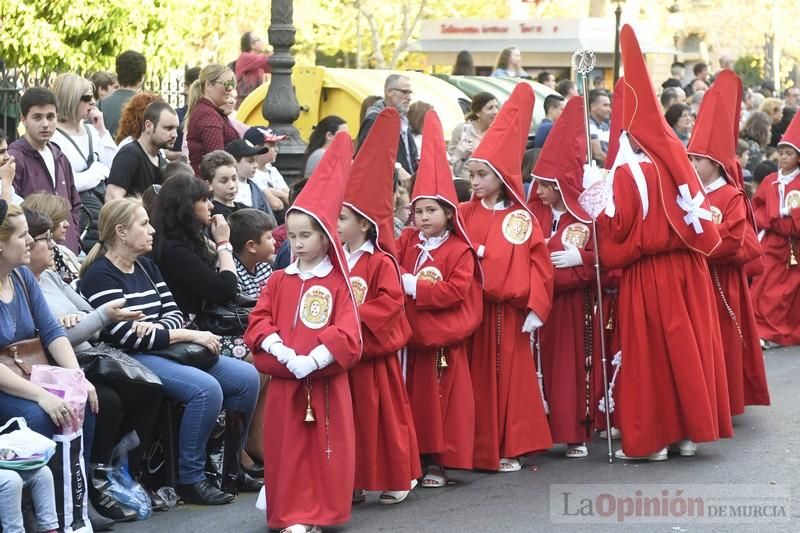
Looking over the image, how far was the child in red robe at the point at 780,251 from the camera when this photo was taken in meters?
12.7

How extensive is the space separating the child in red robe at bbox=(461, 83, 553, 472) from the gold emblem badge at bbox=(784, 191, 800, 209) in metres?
4.77

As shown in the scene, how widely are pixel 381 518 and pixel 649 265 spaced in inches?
93.6

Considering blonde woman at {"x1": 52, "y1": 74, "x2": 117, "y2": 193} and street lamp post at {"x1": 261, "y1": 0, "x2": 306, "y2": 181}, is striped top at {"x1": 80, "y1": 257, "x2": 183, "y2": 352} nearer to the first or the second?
blonde woman at {"x1": 52, "y1": 74, "x2": 117, "y2": 193}

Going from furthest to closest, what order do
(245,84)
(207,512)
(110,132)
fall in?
(245,84) < (110,132) < (207,512)

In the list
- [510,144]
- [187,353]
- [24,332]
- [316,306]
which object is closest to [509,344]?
[510,144]

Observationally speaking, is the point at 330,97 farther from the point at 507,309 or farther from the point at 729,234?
the point at 507,309

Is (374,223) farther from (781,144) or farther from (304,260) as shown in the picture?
(781,144)

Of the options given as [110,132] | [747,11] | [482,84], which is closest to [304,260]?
[110,132]

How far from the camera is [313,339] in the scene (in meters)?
7.19

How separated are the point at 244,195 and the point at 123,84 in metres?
2.67

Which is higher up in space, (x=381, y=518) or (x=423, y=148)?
(x=423, y=148)

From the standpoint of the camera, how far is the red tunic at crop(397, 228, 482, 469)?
321 inches

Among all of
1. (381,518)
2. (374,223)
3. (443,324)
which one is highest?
(374,223)

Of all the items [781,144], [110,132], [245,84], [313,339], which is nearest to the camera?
[313,339]
